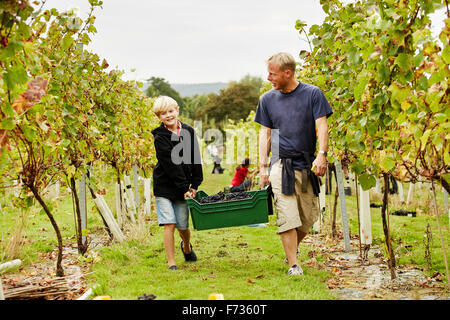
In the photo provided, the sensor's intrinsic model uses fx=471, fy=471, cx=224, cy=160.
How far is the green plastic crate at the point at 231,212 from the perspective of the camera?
4301mm

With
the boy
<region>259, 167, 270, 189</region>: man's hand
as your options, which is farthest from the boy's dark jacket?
<region>259, 167, 270, 189</region>: man's hand

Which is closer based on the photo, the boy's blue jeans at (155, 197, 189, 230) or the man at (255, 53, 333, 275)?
the man at (255, 53, 333, 275)

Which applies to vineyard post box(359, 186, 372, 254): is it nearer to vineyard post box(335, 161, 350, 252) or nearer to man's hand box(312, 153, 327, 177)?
vineyard post box(335, 161, 350, 252)

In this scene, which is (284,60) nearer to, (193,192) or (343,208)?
(193,192)

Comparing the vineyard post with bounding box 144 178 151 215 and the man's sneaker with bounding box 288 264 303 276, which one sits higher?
the vineyard post with bounding box 144 178 151 215

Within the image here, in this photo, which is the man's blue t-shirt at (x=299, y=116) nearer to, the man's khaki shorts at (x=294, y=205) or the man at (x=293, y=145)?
the man at (x=293, y=145)

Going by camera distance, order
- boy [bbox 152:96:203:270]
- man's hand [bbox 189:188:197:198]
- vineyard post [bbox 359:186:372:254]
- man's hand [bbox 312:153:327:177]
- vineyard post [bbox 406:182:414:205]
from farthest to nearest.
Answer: vineyard post [bbox 406:182:414:205]
vineyard post [bbox 359:186:372:254]
man's hand [bbox 189:188:197:198]
boy [bbox 152:96:203:270]
man's hand [bbox 312:153:327:177]

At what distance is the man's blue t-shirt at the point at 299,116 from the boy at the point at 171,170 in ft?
3.09

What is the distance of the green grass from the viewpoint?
3.57 m

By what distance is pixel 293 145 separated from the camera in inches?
165

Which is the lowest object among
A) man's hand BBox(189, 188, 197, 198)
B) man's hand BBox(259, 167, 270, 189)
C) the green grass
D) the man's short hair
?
the green grass

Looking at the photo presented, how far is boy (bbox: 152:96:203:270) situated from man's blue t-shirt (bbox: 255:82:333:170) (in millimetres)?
943

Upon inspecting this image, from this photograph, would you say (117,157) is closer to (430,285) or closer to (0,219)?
(0,219)
